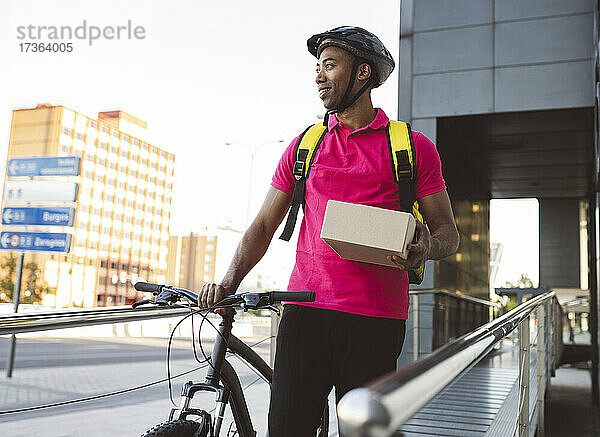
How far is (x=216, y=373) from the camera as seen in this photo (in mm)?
1852

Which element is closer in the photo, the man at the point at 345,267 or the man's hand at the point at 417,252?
the man's hand at the point at 417,252

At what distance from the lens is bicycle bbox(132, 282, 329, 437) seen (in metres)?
1.68

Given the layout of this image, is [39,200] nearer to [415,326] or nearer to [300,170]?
[415,326]

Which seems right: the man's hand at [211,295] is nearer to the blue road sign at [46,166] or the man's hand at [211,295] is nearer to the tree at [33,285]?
the blue road sign at [46,166]

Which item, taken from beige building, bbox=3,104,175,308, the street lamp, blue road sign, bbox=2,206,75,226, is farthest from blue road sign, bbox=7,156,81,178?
beige building, bbox=3,104,175,308

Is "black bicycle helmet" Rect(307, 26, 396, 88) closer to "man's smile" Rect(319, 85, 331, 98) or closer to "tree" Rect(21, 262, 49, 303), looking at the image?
"man's smile" Rect(319, 85, 331, 98)

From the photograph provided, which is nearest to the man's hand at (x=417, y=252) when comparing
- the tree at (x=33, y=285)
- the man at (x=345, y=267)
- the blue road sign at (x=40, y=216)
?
the man at (x=345, y=267)

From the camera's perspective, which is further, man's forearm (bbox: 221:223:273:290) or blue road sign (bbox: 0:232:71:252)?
blue road sign (bbox: 0:232:71:252)

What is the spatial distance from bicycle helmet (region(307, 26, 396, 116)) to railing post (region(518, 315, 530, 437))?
5.47 feet

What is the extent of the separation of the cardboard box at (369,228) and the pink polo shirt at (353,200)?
219 millimetres

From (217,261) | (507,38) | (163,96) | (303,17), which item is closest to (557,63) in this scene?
(507,38)

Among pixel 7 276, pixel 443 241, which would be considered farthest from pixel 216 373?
pixel 7 276

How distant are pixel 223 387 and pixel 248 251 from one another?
0.42 metres

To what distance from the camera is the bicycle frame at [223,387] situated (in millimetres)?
1794
